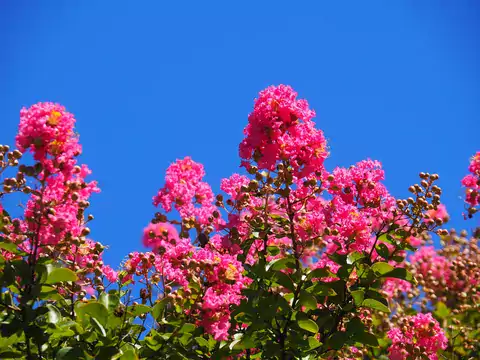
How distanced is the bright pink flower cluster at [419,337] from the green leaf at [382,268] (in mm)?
1185

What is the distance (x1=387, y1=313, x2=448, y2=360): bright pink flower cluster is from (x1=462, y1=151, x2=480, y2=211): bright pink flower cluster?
128 cm

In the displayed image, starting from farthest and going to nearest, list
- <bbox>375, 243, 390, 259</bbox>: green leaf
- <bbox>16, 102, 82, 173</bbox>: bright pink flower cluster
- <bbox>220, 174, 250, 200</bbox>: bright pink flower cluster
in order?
<bbox>220, 174, 250, 200</bbox>: bright pink flower cluster
<bbox>375, 243, 390, 259</bbox>: green leaf
<bbox>16, 102, 82, 173</bbox>: bright pink flower cluster

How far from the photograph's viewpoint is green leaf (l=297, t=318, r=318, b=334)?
9.69 feet

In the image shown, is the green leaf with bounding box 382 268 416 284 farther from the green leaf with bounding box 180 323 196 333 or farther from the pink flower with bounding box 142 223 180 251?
the pink flower with bounding box 142 223 180 251

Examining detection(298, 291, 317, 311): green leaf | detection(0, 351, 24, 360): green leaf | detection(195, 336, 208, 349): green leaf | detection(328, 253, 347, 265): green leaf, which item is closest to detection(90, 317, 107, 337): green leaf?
detection(0, 351, 24, 360): green leaf

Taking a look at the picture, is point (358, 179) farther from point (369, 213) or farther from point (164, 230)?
point (164, 230)

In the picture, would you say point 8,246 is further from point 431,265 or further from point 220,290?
point 431,265

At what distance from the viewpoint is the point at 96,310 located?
283 cm

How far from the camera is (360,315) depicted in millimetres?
3570

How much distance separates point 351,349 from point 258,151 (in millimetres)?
1452

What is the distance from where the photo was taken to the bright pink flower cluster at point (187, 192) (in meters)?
3.96

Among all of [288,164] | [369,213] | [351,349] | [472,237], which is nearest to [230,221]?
[288,164]

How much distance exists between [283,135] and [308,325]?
1158 millimetres

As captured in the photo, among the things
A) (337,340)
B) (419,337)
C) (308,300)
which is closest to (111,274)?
Answer: (308,300)
